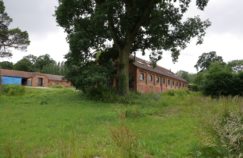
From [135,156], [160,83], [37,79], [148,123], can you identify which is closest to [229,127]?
[135,156]

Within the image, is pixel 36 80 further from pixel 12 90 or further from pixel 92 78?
pixel 92 78

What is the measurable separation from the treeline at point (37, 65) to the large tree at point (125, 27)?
71.3 meters

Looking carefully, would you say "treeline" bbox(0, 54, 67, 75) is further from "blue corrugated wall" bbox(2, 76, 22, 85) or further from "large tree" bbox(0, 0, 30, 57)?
"large tree" bbox(0, 0, 30, 57)

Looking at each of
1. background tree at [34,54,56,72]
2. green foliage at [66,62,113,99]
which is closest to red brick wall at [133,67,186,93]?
green foliage at [66,62,113,99]

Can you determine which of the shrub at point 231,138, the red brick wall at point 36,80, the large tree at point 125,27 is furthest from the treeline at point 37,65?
the shrub at point 231,138

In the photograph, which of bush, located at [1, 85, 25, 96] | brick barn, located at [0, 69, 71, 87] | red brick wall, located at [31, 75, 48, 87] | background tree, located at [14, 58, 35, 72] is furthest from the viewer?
background tree, located at [14, 58, 35, 72]

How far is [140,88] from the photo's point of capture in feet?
181

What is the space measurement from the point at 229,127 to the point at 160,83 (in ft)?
207

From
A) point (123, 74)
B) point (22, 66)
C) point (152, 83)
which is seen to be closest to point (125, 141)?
point (123, 74)

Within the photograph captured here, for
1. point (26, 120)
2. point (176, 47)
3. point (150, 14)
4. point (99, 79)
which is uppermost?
point (150, 14)

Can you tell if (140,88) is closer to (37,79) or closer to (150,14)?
(150,14)

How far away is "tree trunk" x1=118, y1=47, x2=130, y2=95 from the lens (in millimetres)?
31594

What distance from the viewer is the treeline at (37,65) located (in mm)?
104375

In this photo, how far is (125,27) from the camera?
31.2 metres
